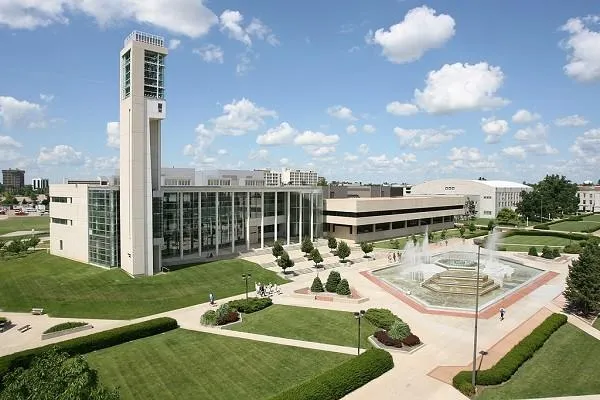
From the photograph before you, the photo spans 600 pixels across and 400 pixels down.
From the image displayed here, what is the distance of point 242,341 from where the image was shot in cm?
3073

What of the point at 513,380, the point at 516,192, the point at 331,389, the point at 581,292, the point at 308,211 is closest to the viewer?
the point at 331,389

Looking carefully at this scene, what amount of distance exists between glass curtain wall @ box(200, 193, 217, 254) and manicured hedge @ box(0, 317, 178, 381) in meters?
27.1

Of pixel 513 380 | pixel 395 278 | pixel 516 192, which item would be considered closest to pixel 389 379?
pixel 513 380

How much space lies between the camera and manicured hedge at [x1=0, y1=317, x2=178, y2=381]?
24.8 metres

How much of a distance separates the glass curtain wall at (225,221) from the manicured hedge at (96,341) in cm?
2989

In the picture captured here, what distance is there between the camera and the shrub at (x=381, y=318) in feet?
108

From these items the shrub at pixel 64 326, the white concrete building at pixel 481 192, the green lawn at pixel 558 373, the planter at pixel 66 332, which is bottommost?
the green lawn at pixel 558 373

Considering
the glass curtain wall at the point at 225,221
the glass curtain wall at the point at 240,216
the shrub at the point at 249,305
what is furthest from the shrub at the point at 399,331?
the glass curtain wall at the point at 240,216

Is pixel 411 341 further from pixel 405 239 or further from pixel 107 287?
pixel 405 239

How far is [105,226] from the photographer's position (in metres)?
50.1

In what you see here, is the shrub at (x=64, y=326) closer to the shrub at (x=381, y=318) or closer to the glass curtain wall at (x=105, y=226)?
the glass curtain wall at (x=105, y=226)

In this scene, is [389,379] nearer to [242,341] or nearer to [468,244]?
[242,341]

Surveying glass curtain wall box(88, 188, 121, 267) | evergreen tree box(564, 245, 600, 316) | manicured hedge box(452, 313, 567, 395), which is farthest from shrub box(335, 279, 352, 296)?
glass curtain wall box(88, 188, 121, 267)

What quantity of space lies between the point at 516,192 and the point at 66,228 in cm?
14328
